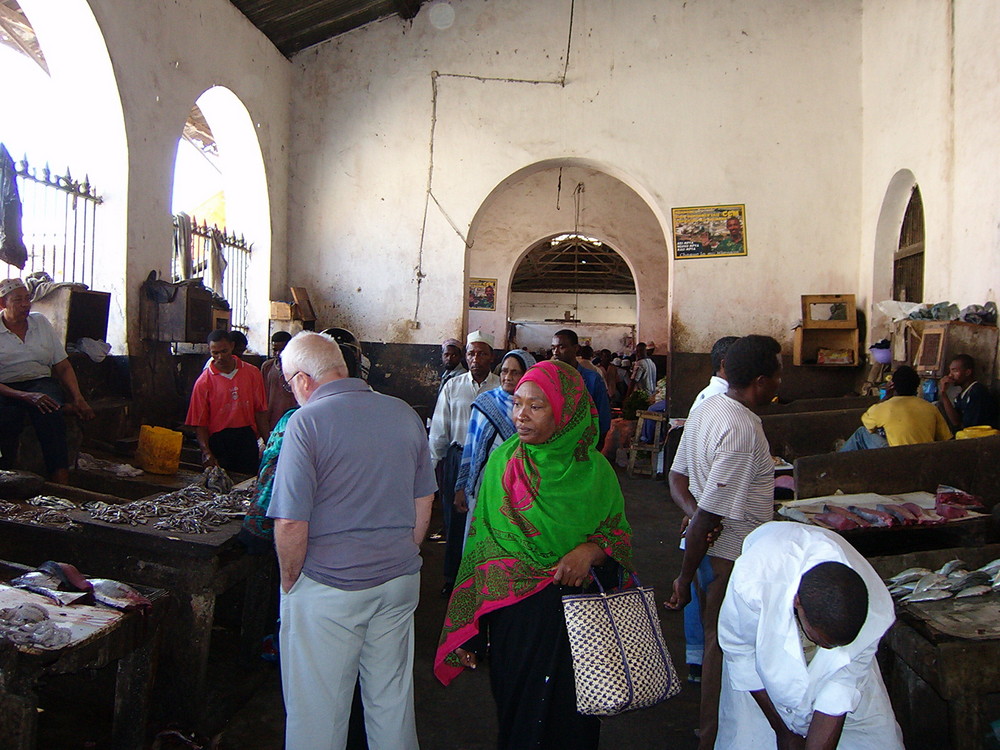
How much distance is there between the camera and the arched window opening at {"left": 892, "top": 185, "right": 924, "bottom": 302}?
729 centimetres

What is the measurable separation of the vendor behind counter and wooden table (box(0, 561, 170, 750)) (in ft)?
6.37

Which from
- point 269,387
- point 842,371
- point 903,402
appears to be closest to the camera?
point 903,402

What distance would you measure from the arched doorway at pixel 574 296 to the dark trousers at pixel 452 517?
1332 centimetres

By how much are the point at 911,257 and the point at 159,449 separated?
7.48 meters

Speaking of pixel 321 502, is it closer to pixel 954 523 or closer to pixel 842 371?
pixel 954 523

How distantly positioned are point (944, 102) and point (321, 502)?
688 cm

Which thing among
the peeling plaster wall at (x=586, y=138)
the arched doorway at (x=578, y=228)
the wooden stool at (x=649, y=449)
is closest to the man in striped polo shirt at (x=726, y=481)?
the wooden stool at (x=649, y=449)

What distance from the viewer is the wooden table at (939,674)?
7.68ft

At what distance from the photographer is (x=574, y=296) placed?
24.3 m

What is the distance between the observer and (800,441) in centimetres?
605

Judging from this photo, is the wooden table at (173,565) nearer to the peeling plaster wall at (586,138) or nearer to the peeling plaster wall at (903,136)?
the peeling plaster wall at (586,138)

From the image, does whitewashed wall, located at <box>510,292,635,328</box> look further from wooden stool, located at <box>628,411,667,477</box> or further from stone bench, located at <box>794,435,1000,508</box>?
stone bench, located at <box>794,435,1000,508</box>

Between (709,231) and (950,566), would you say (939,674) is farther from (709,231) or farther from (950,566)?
(709,231)

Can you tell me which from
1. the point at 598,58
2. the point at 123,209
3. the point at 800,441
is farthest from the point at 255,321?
the point at 800,441
